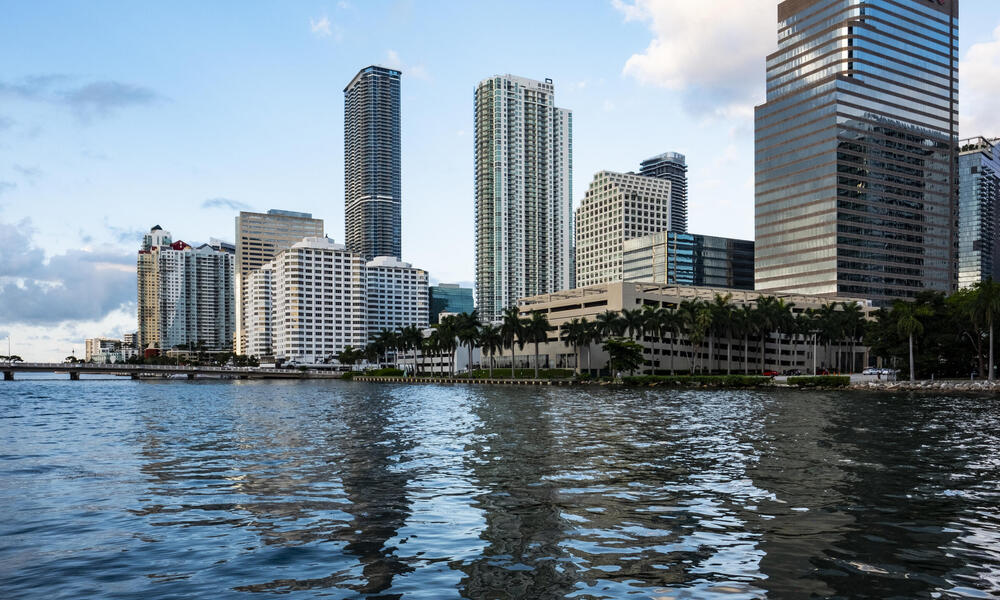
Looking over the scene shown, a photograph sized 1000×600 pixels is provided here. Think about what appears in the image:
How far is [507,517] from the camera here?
858 inches

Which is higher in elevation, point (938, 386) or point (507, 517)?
point (507, 517)

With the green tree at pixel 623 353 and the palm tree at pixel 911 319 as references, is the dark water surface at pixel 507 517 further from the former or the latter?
the green tree at pixel 623 353

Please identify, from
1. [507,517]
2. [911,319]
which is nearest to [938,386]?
[911,319]

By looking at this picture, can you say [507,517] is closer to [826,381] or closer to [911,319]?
[826,381]

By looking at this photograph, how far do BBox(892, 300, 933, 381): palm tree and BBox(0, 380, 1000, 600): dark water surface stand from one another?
9759 cm

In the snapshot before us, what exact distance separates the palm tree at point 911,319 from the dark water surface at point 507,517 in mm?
97593

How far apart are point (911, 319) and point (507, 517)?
443ft

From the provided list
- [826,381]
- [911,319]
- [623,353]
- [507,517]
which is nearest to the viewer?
[507,517]

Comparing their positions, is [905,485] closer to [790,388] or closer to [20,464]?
[20,464]

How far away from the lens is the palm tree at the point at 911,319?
133 m

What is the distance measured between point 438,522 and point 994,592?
13.7 meters

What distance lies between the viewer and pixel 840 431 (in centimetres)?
4847

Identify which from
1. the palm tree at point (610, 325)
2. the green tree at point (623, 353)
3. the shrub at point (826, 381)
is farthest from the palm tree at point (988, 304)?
the palm tree at point (610, 325)

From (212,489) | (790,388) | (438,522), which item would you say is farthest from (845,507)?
(790,388)
